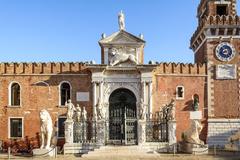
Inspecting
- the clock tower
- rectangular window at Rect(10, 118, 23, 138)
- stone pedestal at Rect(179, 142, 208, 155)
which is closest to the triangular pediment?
the clock tower

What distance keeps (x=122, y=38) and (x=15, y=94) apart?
849 centimetres

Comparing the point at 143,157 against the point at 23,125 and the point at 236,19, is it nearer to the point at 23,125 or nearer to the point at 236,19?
the point at 23,125

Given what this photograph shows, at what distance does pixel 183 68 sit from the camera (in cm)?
3288

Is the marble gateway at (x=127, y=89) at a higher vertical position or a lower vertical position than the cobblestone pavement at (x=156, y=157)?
higher

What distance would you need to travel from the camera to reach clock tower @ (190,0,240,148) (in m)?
32.4

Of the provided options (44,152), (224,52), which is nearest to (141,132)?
(44,152)

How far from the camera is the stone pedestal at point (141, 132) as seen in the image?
27.8m

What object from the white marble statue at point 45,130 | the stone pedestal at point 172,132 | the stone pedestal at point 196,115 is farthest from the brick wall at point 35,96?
the stone pedestal at point 196,115

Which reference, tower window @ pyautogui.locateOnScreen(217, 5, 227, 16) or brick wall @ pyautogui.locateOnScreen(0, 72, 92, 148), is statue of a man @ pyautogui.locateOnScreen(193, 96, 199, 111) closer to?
tower window @ pyautogui.locateOnScreen(217, 5, 227, 16)

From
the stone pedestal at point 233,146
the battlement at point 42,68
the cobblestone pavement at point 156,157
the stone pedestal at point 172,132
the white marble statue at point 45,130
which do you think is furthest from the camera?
the battlement at point 42,68

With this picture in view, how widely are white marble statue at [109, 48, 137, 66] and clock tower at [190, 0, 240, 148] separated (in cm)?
574

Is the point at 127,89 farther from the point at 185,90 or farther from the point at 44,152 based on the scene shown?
the point at 44,152

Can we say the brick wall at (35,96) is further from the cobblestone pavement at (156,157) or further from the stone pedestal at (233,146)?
the stone pedestal at (233,146)

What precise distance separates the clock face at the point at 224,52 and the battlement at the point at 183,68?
1.32 m
